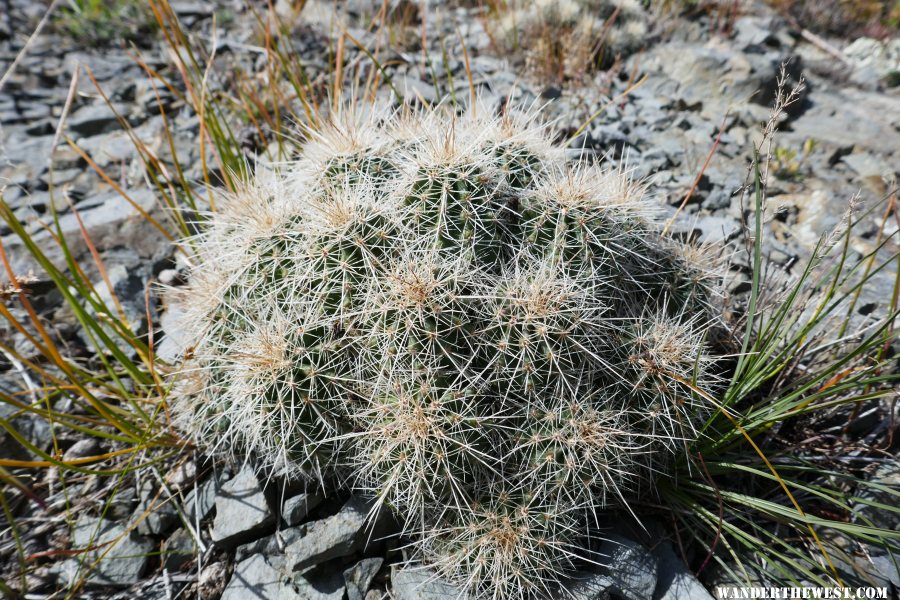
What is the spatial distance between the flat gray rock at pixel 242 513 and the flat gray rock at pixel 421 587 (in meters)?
0.75

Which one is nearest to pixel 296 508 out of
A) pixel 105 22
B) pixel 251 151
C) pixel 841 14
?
pixel 251 151

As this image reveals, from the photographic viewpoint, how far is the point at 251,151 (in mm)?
4977

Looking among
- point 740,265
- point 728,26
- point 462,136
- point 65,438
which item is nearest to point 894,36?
point 728,26

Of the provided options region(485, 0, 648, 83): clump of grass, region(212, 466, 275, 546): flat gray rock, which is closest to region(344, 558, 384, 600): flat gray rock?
region(212, 466, 275, 546): flat gray rock

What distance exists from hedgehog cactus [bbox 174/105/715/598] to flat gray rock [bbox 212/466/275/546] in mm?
221

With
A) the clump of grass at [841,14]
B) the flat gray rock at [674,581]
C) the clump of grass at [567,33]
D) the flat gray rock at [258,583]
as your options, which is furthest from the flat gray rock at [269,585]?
the clump of grass at [841,14]

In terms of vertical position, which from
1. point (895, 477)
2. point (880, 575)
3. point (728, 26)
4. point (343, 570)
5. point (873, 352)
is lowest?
point (343, 570)

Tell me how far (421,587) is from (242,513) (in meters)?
1.00

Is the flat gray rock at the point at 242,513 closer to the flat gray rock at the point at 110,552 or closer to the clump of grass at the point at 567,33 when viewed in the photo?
the flat gray rock at the point at 110,552

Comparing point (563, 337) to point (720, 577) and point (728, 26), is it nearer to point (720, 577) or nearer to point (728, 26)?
point (720, 577)

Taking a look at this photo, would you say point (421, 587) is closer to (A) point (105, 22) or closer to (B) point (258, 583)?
(B) point (258, 583)

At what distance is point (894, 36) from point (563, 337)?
21.7 ft

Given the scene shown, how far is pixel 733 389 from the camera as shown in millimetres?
2586

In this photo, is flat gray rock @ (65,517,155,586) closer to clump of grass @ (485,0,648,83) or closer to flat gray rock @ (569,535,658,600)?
flat gray rock @ (569,535,658,600)
